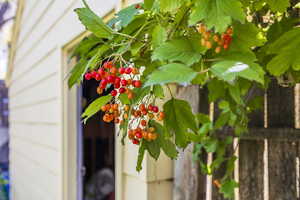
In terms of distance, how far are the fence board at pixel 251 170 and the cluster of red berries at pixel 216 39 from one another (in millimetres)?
744

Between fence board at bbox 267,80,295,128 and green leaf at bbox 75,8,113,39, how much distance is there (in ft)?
2.42

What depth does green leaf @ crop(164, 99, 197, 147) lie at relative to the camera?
0.65 metres

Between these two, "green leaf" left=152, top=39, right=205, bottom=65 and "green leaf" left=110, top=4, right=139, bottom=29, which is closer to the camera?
"green leaf" left=152, top=39, right=205, bottom=65

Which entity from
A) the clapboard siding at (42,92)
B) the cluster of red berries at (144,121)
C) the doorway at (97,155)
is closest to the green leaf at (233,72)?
the cluster of red berries at (144,121)

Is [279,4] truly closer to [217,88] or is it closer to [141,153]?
[217,88]

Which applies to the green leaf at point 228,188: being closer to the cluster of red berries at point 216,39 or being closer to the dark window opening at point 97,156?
the cluster of red berries at point 216,39

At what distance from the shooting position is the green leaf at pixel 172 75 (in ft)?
1.34

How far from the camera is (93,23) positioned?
0.65 m

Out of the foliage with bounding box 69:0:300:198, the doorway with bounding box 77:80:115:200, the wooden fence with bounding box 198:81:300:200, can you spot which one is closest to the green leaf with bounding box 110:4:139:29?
the foliage with bounding box 69:0:300:198

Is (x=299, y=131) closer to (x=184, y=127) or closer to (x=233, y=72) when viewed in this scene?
(x=184, y=127)

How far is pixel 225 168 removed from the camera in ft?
4.34

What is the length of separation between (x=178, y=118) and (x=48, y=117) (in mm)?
2172

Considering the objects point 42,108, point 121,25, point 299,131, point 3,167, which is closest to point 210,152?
point 299,131

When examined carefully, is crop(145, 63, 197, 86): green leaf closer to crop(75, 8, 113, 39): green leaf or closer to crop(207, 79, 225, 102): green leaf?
crop(75, 8, 113, 39): green leaf
